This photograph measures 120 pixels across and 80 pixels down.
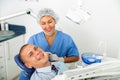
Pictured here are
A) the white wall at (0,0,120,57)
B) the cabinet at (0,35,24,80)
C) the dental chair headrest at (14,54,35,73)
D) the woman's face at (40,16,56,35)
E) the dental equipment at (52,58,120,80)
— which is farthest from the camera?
the cabinet at (0,35,24,80)

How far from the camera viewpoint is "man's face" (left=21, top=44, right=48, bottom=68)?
149 cm

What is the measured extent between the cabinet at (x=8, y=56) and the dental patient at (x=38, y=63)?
952 mm

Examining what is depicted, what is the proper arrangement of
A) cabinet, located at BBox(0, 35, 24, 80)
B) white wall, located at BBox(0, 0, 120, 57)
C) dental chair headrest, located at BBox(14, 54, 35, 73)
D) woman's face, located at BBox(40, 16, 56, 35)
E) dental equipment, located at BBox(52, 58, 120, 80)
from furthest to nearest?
cabinet, located at BBox(0, 35, 24, 80)
white wall, located at BBox(0, 0, 120, 57)
woman's face, located at BBox(40, 16, 56, 35)
dental chair headrest, located at BBox(14, 54, 35, 73)
dental equipment, located at BBox(52, 58, 120, 80)

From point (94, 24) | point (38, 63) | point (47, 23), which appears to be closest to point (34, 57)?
point (38, 63)

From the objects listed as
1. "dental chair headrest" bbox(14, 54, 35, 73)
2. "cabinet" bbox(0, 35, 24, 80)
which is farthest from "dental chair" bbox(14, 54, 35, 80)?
"cabinet" bbox(0, 35, 24, 80)

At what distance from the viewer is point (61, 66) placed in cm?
157

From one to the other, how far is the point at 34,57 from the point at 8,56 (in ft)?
3.64

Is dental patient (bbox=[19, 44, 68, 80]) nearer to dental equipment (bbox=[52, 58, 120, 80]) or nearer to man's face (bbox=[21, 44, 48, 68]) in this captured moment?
man's face (bbox=[21, 44, 48, 68])

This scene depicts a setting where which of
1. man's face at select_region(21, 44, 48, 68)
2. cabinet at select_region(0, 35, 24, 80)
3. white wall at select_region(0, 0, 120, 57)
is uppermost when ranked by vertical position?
white wall at select_region(0, 0, 120, 57)

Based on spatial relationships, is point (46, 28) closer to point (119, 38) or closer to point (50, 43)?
point (50, 43)

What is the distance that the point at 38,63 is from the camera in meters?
1.49

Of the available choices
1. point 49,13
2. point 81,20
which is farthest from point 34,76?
point 81,20

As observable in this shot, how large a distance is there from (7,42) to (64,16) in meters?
0.76

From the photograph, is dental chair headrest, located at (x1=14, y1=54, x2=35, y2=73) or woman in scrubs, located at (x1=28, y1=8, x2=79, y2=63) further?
woman in scrubs, located at (x1=28, y1=8, x2=79, y2=63)
